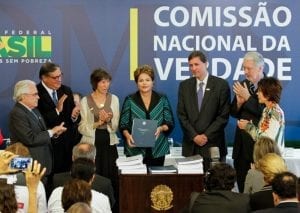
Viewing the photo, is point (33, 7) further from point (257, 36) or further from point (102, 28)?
point (257, 36)

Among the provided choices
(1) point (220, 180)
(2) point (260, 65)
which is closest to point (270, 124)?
(2) point (260, 65)

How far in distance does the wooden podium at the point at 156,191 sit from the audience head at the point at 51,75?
155cm

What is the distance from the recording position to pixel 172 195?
208 inches

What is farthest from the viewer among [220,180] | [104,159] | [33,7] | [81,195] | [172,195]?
[33,7]

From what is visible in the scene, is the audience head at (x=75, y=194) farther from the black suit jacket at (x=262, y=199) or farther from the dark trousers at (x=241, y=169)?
the dark trousers at (x=241, y=169)

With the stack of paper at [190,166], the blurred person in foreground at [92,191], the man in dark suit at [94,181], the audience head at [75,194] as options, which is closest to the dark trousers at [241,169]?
the stack of paper at [190,166]

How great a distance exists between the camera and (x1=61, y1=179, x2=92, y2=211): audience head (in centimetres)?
371

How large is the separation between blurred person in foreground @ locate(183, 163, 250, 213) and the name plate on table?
1.78m

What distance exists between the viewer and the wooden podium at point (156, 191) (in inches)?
207

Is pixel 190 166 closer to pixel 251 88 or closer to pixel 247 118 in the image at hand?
pixel 247 118

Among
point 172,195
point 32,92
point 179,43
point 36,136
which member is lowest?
point 172,195

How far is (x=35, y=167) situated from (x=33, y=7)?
3.23 m

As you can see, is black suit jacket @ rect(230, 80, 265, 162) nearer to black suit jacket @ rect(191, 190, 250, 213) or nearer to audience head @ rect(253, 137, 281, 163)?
audience head @ rect(253, 137, 281, 163)

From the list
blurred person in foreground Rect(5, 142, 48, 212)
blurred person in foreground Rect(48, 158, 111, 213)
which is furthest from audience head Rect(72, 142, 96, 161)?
blurred person in foreground Rect(48, 158, 111, 213)
